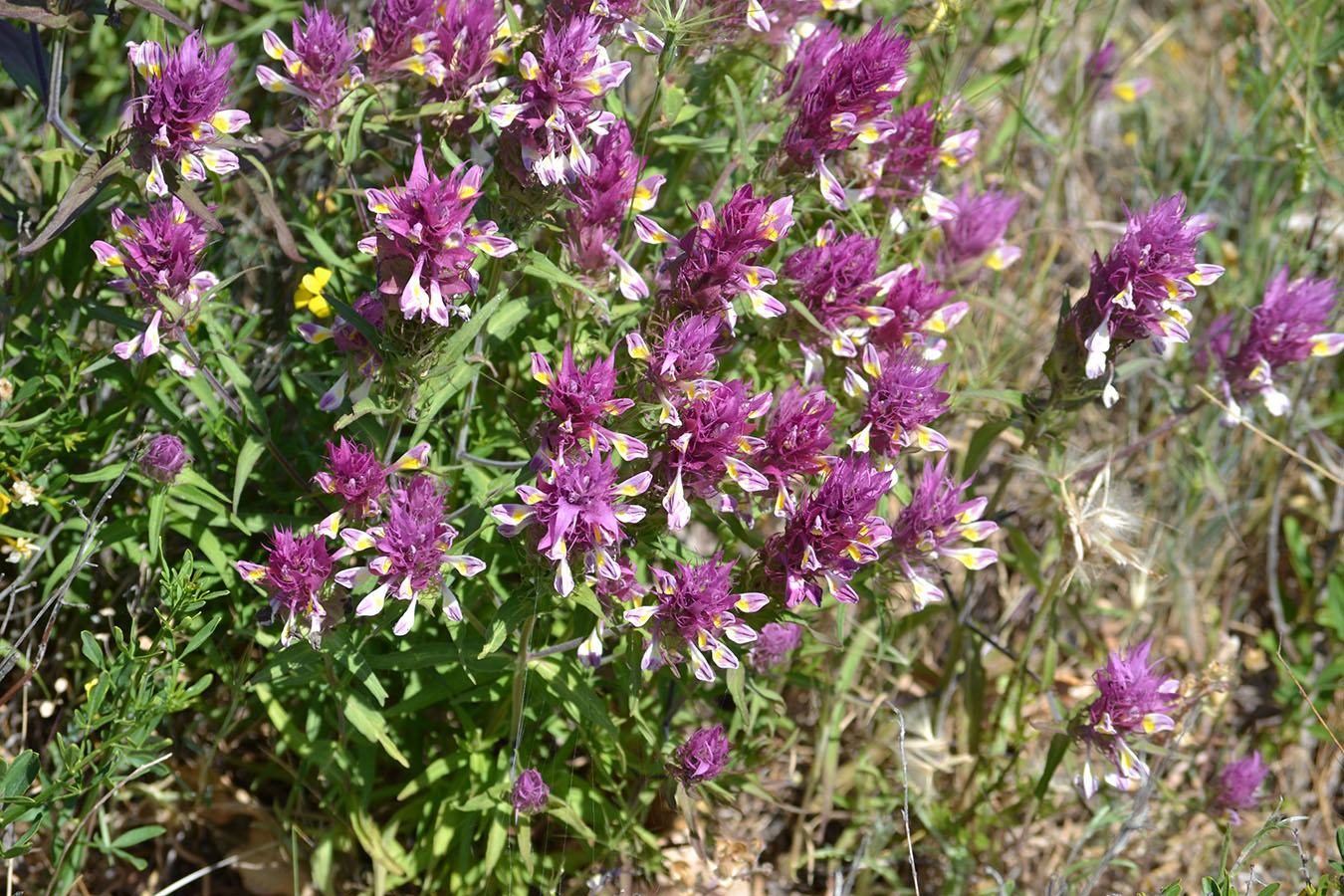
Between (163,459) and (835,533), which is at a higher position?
(835,533)

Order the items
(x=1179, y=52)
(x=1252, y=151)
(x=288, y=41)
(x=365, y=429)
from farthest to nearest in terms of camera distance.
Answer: (x=1179, y=52)
(x=1252, y=151)
(x=288, y=41)
(x=365, y=429)

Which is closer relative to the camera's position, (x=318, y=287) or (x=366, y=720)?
(x=366, y=720)

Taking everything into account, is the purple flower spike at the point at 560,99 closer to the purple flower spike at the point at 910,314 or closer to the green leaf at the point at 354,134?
the green leaf at the point at 354,134

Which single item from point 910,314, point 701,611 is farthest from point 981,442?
point 701,611

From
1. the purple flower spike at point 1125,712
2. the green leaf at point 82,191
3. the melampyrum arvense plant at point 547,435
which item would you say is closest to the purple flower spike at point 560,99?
the melampyrum arvense plant at point 547,435

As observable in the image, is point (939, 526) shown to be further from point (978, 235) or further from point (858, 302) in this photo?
point (978, 235)

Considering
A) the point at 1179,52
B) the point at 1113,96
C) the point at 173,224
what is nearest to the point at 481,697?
the point at 173,224

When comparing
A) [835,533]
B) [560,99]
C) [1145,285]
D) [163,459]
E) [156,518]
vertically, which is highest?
[560,99]

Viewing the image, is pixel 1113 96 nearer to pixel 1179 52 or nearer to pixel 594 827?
pixel 1179 52
